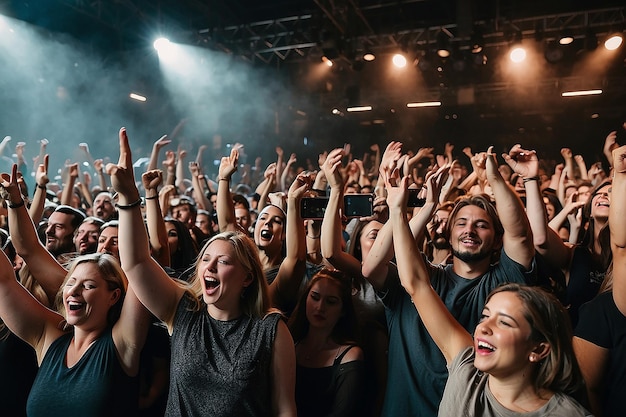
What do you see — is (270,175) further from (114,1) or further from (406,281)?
(114,1)

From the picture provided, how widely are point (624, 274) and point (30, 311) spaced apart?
2.16 m

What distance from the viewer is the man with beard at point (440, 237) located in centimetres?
298

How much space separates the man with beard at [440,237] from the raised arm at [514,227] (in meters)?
0.85

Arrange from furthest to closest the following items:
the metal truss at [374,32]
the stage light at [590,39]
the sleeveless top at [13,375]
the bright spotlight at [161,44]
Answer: the bright spotlight at [161,44] → the metal truss at [374,32] → the stage light at [590,39] → the sleeveless top at [13,375]

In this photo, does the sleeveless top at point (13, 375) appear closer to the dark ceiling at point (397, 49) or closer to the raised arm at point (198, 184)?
the raised arm at point (198, 184)

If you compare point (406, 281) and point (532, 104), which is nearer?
point (406, 281)

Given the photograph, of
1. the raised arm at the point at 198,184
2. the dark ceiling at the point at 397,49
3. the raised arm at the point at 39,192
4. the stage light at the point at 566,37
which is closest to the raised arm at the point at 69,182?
the raised arm at the point at 39,192

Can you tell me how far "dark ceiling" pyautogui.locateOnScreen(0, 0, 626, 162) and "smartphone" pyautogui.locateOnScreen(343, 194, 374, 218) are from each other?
697 centimetres

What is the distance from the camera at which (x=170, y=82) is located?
10.9 metres

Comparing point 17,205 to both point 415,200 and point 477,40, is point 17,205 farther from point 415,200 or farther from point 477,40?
point 477,40

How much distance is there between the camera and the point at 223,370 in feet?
5.49

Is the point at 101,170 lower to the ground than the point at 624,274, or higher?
higher

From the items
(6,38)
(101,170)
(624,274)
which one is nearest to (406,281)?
(624,274)

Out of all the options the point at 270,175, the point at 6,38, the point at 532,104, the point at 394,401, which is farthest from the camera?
the point at 532,104
